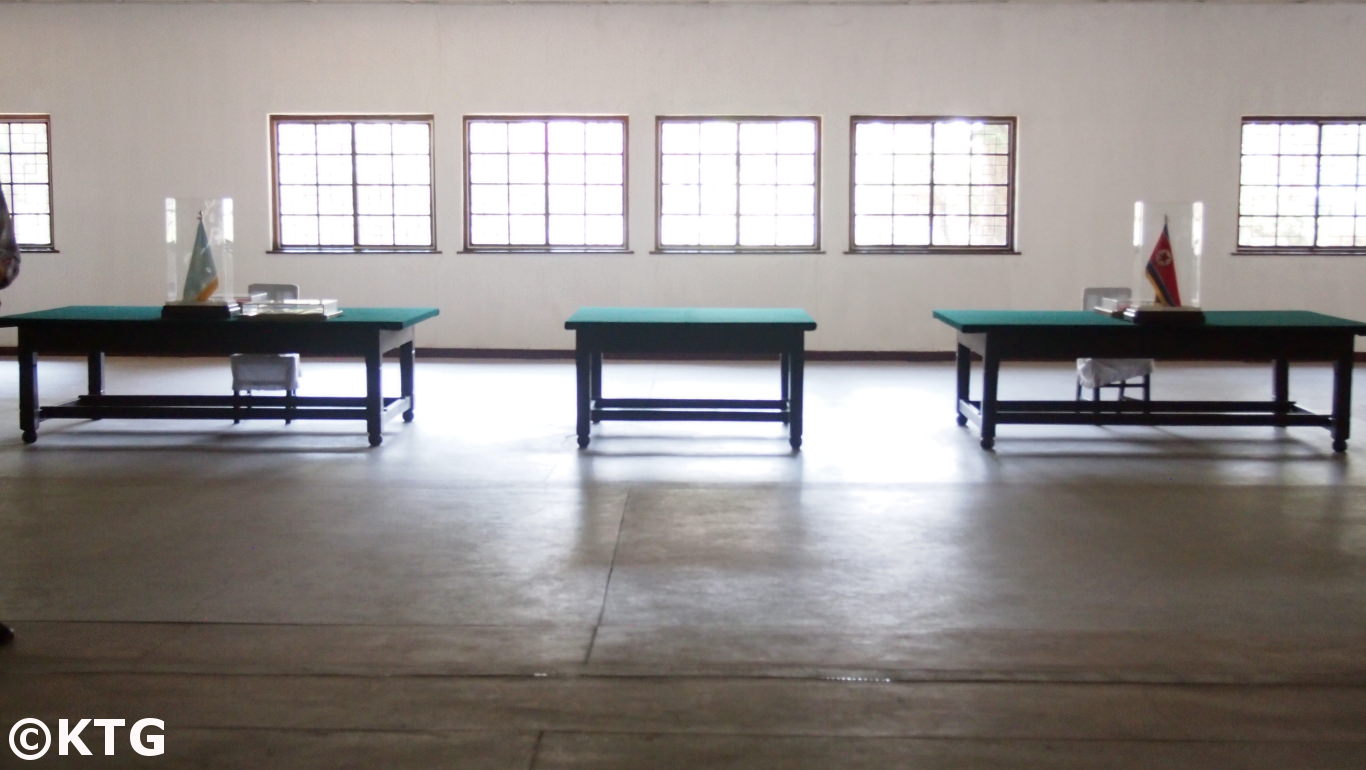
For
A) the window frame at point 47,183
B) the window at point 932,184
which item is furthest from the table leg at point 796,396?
the window frame at point 47,183

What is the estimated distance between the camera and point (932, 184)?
12156 mm

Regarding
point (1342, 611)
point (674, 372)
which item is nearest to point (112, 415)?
point (674, 372)

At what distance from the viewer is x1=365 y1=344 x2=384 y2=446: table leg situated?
24.3ft

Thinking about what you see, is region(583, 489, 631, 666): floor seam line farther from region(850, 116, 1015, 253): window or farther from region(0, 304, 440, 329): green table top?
region(850, 116, 1015, 253): window

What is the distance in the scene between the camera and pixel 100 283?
12508 millimetres

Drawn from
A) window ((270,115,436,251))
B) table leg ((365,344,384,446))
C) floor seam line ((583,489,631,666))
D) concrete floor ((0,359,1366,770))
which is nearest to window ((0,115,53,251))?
window ((270,115,436,251))

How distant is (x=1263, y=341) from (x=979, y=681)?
4.49 meters

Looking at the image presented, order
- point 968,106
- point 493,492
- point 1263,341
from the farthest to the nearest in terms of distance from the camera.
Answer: point 968,106
point 1263,341
point 493,492

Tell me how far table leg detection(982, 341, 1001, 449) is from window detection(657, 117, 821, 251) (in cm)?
506

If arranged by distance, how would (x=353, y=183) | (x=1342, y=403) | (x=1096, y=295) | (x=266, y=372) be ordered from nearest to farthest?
1. (x=1342, y=403)
2. (x=266, y=372)
3. (x=1096, y=295)
4. (x=353, y=183)

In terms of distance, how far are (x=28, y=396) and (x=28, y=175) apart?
607 cm

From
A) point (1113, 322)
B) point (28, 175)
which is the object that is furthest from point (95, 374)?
point (1113, 322)

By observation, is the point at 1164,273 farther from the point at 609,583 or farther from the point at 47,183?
the point at 47,183

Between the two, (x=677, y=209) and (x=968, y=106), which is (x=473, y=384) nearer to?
(x=677, y=209)
